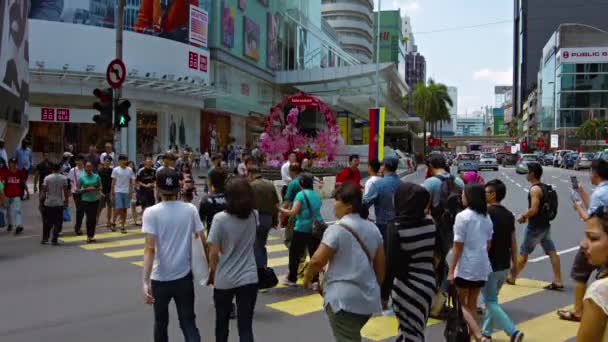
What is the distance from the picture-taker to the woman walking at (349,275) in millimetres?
4020

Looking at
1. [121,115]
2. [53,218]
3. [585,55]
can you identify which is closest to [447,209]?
[53,218]

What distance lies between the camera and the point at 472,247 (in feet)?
17.1

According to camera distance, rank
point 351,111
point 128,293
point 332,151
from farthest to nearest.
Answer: point 351,111 < point 332,151 < point 128,293

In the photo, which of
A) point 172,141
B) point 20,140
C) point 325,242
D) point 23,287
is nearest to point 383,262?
point 325,242

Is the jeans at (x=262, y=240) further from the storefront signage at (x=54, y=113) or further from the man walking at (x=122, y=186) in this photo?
the storefront signage at (x=54, y=113)

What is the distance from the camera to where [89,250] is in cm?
1087

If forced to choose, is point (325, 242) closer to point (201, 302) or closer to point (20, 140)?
point (201, 302)

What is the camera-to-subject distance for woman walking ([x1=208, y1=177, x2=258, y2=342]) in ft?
14.6

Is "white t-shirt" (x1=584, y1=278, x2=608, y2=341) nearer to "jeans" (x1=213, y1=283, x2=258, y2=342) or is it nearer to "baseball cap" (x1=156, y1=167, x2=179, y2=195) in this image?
"jeans" (x1=213, y1=283, x2=258, y2=342)

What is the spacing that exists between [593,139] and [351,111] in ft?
125

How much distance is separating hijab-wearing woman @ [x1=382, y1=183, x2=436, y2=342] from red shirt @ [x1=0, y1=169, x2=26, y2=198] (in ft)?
34.0

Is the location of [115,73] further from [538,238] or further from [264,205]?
[538,238]

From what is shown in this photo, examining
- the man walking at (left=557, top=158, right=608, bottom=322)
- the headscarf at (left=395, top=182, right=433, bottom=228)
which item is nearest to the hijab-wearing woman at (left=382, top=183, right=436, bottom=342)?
the headscarf at (left=395, top=182, right=433, bottom=228)

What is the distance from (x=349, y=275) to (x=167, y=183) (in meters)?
1.59
